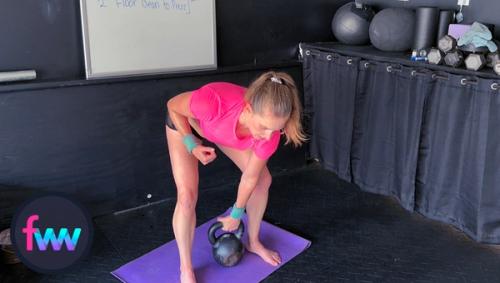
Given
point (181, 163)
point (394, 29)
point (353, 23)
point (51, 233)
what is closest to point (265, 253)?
point (181, 163)

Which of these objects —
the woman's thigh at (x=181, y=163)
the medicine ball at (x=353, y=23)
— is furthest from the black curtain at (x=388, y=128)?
the woman's thigh at (x=181, y=163)

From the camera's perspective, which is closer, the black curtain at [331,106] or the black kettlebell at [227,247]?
the black kettlebell at [227,247]

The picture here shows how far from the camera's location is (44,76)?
2.13 metres

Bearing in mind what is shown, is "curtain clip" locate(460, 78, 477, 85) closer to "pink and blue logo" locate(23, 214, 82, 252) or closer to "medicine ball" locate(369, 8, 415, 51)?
"medicine ball" locate(369, 8, 415, 51)

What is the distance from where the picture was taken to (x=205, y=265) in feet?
6.59

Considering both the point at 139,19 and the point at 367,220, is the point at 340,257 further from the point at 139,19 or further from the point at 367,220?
the point at 139,19

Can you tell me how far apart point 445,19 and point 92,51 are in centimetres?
180

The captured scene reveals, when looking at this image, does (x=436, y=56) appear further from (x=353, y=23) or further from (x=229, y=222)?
(x=229, y=222)

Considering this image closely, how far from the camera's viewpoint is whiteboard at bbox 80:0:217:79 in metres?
2.14

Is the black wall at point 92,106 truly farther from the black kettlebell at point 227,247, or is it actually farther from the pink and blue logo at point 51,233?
the black kettlebell at point 227,247

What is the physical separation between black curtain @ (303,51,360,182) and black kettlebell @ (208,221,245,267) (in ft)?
3.32

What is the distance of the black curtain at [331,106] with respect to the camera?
2588 mm

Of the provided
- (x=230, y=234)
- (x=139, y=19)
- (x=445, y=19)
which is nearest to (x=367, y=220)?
(x=230, y=234)

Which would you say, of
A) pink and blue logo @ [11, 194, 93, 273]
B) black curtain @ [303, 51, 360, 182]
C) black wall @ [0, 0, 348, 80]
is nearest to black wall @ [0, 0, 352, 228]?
black wall @ [0, 0, 348, 80]
